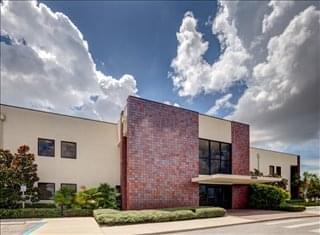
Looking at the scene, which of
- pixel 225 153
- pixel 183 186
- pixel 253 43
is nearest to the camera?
pixel 253 43

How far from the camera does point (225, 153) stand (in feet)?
75.3

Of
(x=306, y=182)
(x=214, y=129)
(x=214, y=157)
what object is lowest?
(x=306, y=182)

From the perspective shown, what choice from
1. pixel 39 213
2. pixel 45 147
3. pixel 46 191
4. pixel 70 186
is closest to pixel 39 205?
pixel 46 191

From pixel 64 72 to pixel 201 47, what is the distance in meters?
7.52

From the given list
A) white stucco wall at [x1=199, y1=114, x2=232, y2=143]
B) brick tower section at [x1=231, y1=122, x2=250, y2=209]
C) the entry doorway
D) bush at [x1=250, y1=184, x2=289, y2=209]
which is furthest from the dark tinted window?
bush at [x1=250, y1=184, x2=289, y2=209]

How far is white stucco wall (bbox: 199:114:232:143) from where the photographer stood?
21.6 metres

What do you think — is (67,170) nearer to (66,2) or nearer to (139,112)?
(139,112)

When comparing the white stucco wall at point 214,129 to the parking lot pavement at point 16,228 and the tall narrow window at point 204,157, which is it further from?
the parking lot pavement at point 16,228

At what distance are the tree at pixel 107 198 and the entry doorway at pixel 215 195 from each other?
586 centimetres

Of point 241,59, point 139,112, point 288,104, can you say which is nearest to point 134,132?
point 139,112

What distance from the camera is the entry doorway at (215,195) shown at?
A: 21406 millimetres

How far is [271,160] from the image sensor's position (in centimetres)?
3597

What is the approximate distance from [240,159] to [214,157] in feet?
8.25

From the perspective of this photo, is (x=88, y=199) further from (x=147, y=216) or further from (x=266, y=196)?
(x=266, y=196)
